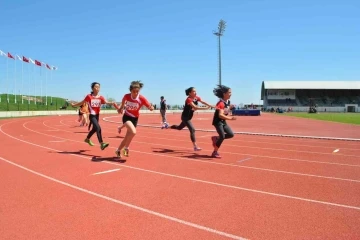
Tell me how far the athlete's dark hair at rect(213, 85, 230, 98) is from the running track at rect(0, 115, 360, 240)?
182 cm

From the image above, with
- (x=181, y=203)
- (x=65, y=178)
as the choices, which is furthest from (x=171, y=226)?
(x=65, y=178)

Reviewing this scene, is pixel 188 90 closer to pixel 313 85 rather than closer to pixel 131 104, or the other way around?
pixel 131 104

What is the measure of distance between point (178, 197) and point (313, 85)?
Result: 85516mm

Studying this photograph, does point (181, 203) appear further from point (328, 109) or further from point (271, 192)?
point (328, 109)

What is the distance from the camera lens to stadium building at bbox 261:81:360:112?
80.7 metres

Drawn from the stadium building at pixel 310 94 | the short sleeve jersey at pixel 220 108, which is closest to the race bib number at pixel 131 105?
the short sleeve jersey at pixel 220 108

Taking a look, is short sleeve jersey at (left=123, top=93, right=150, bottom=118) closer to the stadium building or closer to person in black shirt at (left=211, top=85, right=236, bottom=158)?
person in black shirt at (left=211, top=85, right=236, bottom=158)

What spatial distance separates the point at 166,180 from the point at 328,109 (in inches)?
3079

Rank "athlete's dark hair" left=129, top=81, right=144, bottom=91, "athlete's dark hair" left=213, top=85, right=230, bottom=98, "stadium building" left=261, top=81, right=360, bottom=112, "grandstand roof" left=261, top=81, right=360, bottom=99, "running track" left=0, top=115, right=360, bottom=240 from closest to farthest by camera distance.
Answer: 1. "running track" left=0, top=115, right=360, bottom=240
2. "athlete's dark hair" left=129, top=81, right=144, bottom=91
3. "athlete's dark hair" left=213, top=85, right=230, bottom=98
4. "stadium building" left=261, top=81, right=360, bottom=112
5. "grandstand roof" left=261, top=81, right=360, bottom=99

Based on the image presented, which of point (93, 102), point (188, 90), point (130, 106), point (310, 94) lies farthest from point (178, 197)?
point (310, 94)

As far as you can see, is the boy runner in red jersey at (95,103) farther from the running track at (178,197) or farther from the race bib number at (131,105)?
the race bib number at (131,105)

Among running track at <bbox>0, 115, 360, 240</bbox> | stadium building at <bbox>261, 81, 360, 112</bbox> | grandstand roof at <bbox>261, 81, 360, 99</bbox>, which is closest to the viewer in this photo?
running track at <bbox>0, 115, 360, 240</bbox>

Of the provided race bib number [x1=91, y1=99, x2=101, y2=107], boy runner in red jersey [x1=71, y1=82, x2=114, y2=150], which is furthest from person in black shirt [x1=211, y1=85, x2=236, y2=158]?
race bib number [x1=91, y1=99, x2=101, y2=107]

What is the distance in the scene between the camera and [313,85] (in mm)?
82312
